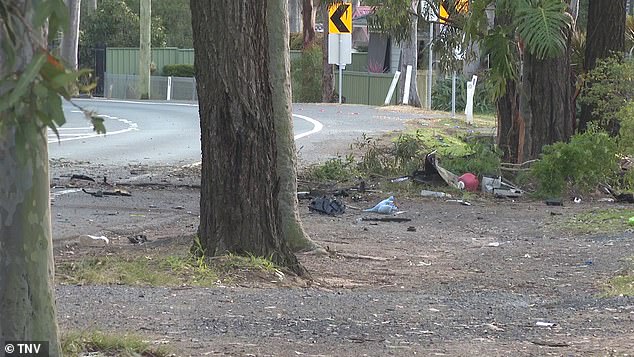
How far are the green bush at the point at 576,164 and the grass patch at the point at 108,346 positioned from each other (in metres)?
10.1

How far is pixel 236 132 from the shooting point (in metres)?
8.91

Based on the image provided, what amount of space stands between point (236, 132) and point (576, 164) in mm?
7554

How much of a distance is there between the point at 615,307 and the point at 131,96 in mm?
43861

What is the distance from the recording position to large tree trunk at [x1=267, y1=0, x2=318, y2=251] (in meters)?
10.4

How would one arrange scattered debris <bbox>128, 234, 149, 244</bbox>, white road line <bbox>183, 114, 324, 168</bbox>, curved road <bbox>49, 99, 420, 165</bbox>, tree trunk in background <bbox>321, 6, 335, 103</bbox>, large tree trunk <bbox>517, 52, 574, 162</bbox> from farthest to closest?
1. tree trunk in background <bbox>321, 6, 335, 103</bbox>
2. curved road <bbox>49, 99, 420, 165</bbox>
3. white road line <bbox>183, 114, 324, 168</bbox>
4. large tree trunk <bbox>517, 52, 574, 162</bbox>
5. scattered debris <bbox>128, 234, 149, 244</bbox>

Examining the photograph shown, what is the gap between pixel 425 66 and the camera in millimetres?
45844

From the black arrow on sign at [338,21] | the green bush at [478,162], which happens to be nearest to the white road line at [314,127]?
the black arrow on sign at [338,21]

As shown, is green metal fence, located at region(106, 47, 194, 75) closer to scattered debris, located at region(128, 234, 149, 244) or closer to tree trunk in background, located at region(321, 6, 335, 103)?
tree trunk in background, located at region(321, 6, 335, 103)

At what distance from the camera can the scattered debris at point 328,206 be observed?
13898 mm

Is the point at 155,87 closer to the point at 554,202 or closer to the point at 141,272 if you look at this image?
the point at 554,202

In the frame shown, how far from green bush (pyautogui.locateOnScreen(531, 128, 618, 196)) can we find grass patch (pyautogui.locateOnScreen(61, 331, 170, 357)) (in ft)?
33.2

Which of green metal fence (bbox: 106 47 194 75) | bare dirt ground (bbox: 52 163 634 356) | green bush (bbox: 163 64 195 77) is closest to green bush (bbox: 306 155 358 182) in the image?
bare dirt ground (bbox: 52 163 634 356)

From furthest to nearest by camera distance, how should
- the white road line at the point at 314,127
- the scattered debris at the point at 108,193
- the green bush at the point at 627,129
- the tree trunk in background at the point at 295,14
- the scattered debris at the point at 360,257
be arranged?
the tree trunk in background at the point at 295,14, the white road line at the point at 314,127, the scattered debris at the point at 108,193, the green bush at the point at 627,129, the scattered debris at the point at 360,257

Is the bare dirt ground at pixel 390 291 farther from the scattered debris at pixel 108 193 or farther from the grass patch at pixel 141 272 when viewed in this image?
the grass patch at pixel 141 272
